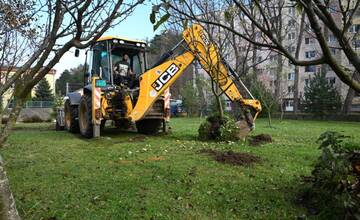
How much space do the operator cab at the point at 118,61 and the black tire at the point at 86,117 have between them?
2.79 feet

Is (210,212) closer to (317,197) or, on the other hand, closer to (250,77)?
(317,197)

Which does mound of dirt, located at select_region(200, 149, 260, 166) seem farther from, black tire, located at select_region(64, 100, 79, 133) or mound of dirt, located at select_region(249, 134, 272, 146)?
black tire, located at select_region(64, 100, 79, 133)

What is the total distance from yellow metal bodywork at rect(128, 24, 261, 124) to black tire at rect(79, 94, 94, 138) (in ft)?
4.63

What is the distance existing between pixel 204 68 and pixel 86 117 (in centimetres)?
397

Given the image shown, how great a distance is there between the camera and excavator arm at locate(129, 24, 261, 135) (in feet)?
39.8

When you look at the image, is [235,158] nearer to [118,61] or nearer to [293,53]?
[118,61]

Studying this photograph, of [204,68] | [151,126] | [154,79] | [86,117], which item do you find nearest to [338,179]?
[204,68]

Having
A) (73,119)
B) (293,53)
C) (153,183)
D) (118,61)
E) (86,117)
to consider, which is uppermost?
(293,53)

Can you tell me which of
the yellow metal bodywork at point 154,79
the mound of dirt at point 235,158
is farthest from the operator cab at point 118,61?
the mound of dirt at point 235,158

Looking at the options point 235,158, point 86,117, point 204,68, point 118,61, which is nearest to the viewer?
point 235,158

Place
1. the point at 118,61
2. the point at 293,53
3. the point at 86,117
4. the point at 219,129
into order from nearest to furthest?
1. the point at 219,129
2. the point at 86,117
3. the point at 118,61
4. the point at 293,53

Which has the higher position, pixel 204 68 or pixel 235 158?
pixel 204 68

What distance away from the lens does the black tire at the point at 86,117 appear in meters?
13.0

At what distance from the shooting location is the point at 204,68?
12281 mm
